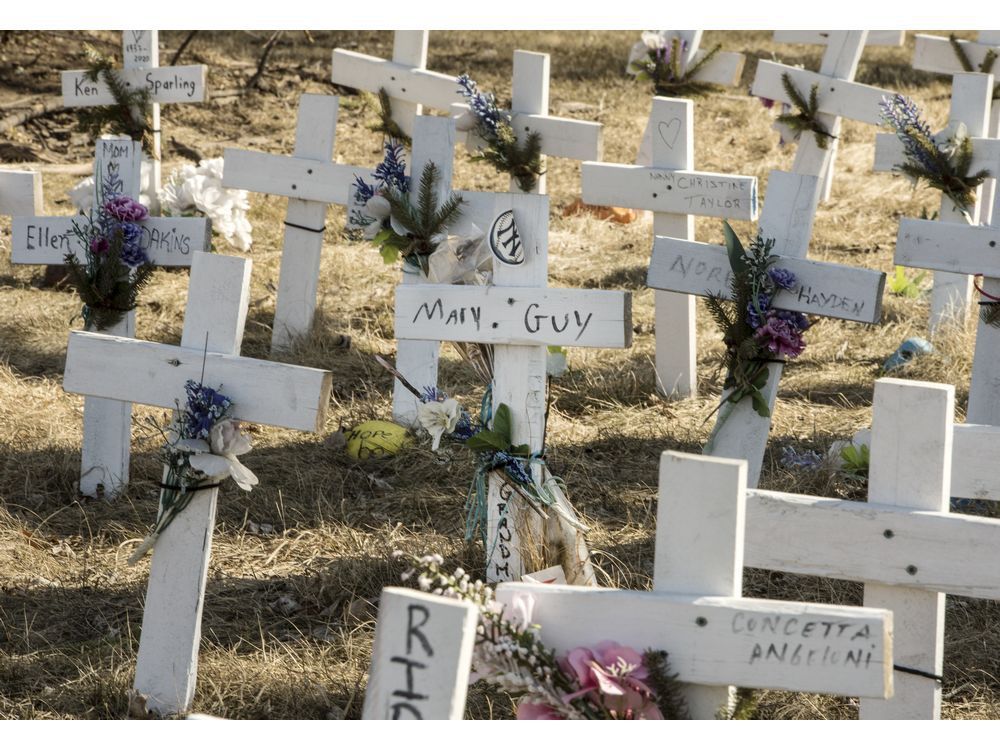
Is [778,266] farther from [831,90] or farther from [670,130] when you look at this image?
[831,90]

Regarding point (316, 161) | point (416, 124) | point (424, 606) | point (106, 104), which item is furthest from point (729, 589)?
point (106, 104)

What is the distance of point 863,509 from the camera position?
7.56ft

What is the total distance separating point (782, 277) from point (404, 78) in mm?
3213

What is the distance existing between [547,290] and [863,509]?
107cm

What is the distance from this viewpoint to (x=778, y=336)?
381 cm

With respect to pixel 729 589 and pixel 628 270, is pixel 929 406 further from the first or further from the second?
pixel 628 270

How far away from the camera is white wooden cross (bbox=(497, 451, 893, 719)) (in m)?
1.95

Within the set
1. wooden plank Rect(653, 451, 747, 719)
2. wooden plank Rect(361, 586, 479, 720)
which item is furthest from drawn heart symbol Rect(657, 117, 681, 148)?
wooden plank Rect(361, 586, 479, 720)

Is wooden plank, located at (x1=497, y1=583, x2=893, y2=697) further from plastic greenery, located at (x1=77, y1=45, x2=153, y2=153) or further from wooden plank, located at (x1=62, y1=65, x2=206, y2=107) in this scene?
plastic greenery, located at (x1=77, y1=45, x2=153, y2=153)

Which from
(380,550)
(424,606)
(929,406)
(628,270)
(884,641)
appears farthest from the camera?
(628,270)

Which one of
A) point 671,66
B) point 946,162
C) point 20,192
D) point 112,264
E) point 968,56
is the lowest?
point 112,264

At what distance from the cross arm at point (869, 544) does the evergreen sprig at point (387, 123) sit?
462 centimetres

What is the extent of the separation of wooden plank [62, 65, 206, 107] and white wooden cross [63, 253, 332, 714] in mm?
2984

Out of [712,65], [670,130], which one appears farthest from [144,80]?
[712,65]
